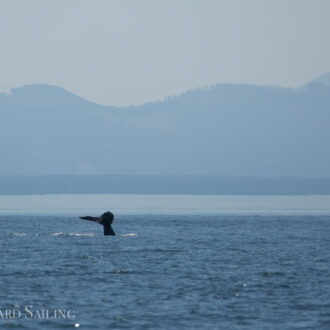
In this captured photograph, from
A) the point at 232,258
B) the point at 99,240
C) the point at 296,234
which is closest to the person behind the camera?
the point at 232,258

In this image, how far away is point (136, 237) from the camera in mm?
80750

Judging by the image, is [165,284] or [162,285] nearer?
[162,285]

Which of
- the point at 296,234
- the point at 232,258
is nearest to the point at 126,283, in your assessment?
the point at 232,258

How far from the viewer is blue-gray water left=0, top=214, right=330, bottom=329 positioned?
36.0 m

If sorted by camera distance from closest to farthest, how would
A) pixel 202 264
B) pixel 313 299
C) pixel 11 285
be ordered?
pixel 313 299, pixel 11 285, pixel 202 264

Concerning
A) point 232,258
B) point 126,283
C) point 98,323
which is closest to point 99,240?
point 232,258

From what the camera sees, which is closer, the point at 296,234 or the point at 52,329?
the point at 52,329

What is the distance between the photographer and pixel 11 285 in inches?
1724

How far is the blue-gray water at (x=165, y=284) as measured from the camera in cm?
3600

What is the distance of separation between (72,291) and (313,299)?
9.88m

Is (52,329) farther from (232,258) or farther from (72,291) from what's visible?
(232,258)

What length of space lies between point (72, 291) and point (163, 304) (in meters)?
4.86

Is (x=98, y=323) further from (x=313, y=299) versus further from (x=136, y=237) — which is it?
(x=136, y=237)

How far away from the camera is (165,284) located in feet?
147
